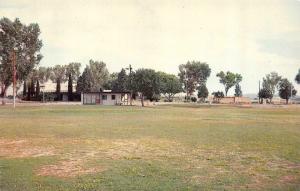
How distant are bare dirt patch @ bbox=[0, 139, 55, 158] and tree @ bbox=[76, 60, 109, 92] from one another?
Result: 11282 centimetres

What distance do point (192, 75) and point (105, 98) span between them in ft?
219

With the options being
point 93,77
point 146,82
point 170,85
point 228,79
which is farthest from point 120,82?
point 146,82

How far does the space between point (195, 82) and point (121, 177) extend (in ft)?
476

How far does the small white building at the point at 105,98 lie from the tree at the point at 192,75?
59.8 m

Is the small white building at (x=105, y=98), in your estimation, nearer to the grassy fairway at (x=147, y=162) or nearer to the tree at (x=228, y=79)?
the tree at (x=228, y=79)

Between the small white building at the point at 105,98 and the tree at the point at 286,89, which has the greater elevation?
the tree at the point at 286,89

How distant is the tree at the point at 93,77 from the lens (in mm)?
134125

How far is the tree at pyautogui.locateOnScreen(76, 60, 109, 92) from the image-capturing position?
13412 cm

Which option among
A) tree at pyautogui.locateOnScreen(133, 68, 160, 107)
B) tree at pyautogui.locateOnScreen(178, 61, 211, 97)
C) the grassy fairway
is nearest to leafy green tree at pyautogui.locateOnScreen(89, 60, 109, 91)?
tree at pyautogui.locateOnScreen(178, 61, 211, 97)

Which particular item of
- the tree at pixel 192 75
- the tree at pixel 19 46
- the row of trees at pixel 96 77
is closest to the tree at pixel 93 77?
the row of trees at pixel 96 77

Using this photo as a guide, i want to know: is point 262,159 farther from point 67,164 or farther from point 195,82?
point 195,82

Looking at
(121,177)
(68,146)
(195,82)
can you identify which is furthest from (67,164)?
(195,82)

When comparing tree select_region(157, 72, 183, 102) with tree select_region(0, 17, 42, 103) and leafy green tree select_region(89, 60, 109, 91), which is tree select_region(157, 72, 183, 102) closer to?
leafy green tree select_region(89, 60, 109, 91)

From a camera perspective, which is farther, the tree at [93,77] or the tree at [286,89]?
the tree at [93,77]
